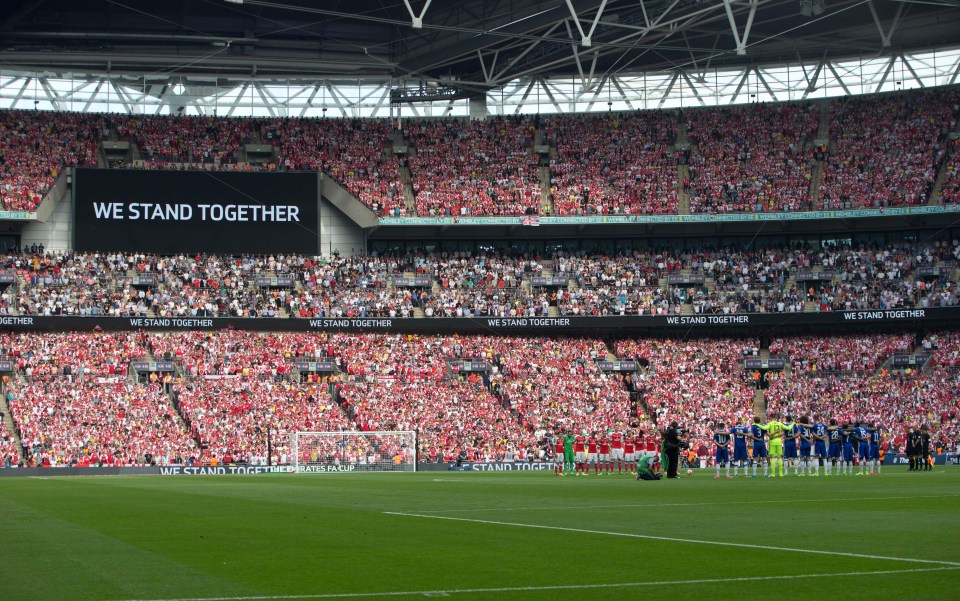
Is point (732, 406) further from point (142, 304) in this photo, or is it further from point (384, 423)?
point (142, 304)

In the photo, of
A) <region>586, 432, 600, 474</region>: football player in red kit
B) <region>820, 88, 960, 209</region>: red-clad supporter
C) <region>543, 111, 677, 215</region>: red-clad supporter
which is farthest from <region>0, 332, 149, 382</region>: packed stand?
<region>820, 88, 960, 209</region>: red-clad supporter

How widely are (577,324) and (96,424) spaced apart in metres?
26.8

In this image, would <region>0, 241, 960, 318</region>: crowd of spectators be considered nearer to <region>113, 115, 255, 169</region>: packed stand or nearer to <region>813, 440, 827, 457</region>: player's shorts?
<region>113, 115, 255, 169</region>: packed stand

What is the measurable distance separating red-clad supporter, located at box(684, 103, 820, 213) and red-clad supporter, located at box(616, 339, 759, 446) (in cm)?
900

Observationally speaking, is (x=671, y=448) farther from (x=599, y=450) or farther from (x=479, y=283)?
(x=479, y=283)

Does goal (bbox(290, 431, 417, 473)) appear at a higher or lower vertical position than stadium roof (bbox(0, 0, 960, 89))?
lower

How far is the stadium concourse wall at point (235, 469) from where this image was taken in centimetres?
4578

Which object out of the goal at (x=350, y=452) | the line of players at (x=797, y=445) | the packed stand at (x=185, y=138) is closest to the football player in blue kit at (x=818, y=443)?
the line of players at (x=797, y=445)

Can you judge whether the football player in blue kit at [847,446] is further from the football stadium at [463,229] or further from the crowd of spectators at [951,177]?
the crowd of spectators at [951,177]

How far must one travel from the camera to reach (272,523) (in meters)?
15.6

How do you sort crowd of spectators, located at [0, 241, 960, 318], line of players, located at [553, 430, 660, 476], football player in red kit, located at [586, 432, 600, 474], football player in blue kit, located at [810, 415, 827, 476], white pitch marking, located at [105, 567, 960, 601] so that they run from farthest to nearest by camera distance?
crowd of spectators, located at [0, 241, 960, 318]
football player in red kit, located at [586, 432, 600, 474]
line of players, located at [553, 430, 660, 476]
football player in blue kit, located at [810, 415, 827, 476]
white pitch marking, located at [105, 567, 960, 601]

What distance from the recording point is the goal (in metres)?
49.0

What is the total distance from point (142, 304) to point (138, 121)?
45.9 ft

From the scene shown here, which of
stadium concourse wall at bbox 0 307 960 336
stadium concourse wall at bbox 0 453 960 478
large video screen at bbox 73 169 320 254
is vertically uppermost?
large video screen at bbox 73 169 320 254
